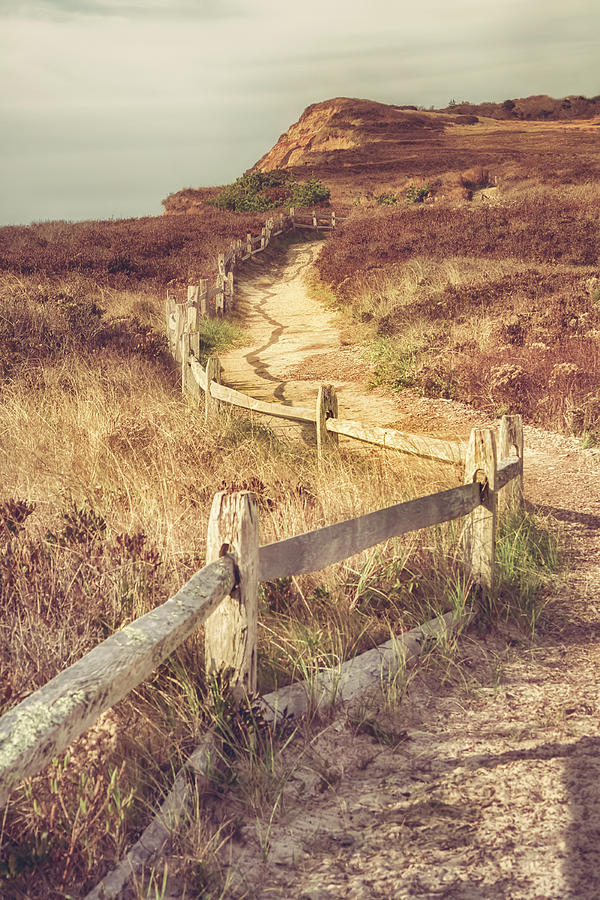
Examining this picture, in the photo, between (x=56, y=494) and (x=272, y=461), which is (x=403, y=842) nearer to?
(x=56, y=494)

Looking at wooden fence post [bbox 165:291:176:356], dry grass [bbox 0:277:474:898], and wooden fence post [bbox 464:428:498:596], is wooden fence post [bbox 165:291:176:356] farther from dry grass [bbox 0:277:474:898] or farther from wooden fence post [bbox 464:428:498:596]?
wooden fence post [bbox 464:428:498:596]

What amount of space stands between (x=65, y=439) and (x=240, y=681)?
4.02 meters

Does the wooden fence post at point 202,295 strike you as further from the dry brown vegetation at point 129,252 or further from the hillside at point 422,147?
the hillside at point 422,147

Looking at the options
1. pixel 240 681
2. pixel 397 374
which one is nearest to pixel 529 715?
pixel 240 681

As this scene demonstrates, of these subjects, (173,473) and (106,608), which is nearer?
(106,608)

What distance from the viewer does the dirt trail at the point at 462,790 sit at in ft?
7.67

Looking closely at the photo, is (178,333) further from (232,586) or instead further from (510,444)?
(232,586)

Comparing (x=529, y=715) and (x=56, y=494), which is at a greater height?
(x=56, y=494)

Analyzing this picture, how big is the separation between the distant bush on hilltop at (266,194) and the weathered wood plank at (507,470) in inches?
1228

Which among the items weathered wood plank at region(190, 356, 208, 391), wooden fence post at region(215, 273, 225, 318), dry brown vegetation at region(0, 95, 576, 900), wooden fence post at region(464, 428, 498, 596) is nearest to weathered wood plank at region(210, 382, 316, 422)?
dry brown vegetation at region(0, 95, 576, 900)

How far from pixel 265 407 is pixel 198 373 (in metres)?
1.95

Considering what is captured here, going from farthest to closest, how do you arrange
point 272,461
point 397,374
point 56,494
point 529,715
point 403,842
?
point 397,374, point 272,461, point 56,494, point 529,715, point 403,842

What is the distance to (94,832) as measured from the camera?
228 centimetres

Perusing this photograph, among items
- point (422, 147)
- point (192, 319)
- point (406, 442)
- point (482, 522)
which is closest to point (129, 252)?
point (192, 319)
